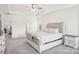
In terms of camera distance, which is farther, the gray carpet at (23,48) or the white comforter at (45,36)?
the white comforter at (45,36)

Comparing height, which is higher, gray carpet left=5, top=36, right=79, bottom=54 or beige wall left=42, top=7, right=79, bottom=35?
beige wall left=42, top=7, right=79, bottom=35

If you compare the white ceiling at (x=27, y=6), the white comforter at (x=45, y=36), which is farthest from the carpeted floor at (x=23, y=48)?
the white ceiling at (x=27, y=6)

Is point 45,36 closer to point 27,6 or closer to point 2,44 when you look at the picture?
point 27,6

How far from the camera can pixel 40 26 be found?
189cm

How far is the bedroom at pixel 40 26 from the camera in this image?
1.74 m

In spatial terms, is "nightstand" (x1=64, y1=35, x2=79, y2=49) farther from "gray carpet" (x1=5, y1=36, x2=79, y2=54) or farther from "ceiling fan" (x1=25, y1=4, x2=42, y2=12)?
"ceiling fan" (x1=25, y1=4, x2=42, y2=12)

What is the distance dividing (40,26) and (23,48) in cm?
60

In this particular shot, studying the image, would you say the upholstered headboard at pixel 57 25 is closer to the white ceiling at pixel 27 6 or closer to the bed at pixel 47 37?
the bed at pixel 47 37

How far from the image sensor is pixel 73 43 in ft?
5.98

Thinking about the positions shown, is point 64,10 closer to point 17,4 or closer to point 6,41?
point 17,4

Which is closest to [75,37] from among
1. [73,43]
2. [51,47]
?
[73,43]

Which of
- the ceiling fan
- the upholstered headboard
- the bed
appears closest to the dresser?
the bed

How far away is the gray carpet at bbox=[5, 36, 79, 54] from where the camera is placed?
5.73ft

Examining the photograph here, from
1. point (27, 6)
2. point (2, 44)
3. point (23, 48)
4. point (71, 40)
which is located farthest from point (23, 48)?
point (71, 40)
